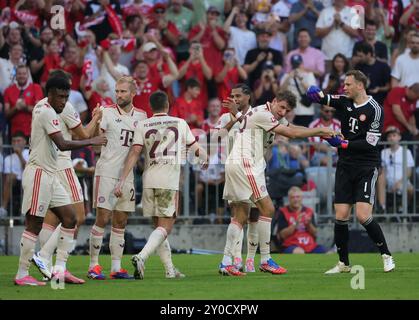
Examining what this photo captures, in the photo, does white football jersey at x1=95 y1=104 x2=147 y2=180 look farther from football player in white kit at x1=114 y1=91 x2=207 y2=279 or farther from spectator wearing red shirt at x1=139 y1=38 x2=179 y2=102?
spectator wearing red shirt at x1=139 y1=38 x2=179 y2=102

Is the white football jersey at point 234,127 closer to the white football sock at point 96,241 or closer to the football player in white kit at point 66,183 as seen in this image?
the football player in white kit at point 66,183

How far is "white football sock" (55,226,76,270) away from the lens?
46.2ft

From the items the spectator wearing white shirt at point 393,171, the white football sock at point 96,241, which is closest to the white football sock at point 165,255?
the white football sock at point 96,241

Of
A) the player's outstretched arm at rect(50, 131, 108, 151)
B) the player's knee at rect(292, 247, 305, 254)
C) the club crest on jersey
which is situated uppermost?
the club crest on jersey

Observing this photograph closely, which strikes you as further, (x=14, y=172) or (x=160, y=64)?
(x=160, y=64)

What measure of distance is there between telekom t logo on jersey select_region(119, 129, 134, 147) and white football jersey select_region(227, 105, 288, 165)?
148cm

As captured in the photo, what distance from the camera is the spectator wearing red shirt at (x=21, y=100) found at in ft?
78.2

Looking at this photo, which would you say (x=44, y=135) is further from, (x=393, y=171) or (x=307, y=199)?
(x=393, y=171)

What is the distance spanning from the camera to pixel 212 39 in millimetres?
24734

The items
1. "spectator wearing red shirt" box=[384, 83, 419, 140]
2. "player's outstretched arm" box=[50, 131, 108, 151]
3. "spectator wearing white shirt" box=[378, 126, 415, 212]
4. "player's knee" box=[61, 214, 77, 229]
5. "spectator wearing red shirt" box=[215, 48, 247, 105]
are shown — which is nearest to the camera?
"player's outstretched arm" box=[50, 131, 108, 151]

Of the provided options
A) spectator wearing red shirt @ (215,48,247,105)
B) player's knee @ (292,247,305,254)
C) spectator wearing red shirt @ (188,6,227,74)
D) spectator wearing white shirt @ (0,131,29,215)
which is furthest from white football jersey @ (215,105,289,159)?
spectator wearing red shirt @ (188,6,227,74)

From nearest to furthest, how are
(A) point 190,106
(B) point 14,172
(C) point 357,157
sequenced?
(C) point 357,157
(B) point 14,172
(A) point 190,106

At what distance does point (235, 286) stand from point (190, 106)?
10.4m

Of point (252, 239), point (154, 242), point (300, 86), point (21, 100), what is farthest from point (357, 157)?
point (21, 100)
